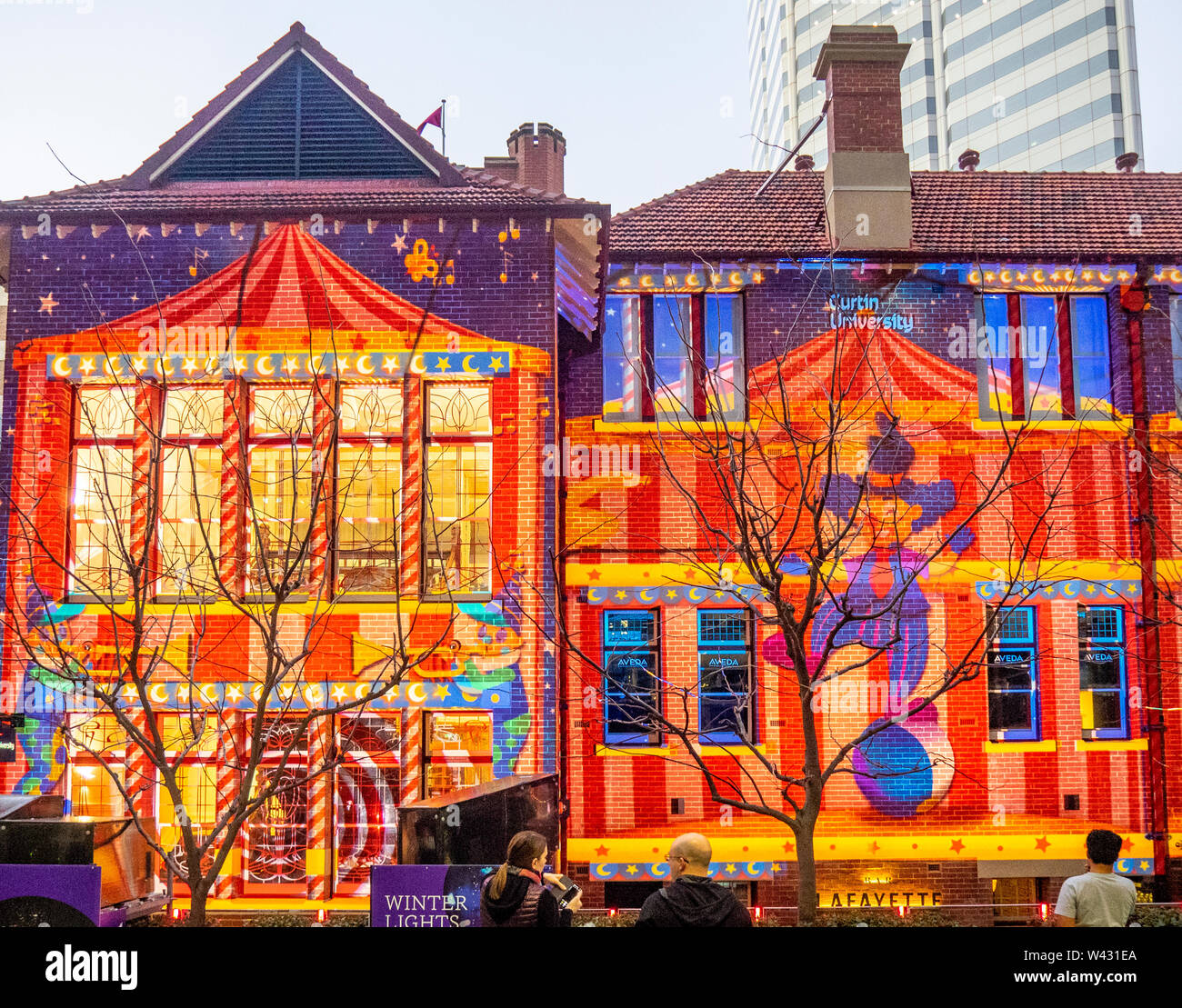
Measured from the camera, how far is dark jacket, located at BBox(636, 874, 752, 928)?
4985mm

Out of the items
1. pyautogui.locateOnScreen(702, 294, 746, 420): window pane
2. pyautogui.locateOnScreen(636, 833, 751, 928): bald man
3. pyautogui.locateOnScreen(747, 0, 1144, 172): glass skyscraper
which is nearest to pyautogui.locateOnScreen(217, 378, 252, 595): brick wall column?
pyautogui.locateOnScreen(702, 294, 746, 420): window pane

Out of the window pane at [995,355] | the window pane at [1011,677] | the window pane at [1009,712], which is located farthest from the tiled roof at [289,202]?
the window pane at [1009,712]

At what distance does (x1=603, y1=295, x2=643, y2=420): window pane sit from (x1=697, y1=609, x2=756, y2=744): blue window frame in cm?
296

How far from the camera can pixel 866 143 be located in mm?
14430

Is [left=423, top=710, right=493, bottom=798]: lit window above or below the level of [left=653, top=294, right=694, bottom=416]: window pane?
below

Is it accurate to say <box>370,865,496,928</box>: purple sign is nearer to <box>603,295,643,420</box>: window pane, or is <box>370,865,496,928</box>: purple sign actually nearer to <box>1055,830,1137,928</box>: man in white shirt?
<box>1055,830,1137,928</box>: man in white shirt

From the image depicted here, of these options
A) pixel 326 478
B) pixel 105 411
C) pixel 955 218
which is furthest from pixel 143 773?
pixel 955 218

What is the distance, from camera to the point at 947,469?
1341 centimetres

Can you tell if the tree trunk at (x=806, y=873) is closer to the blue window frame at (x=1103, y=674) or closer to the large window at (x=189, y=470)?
the blue window frame at (x=1103, y=674)

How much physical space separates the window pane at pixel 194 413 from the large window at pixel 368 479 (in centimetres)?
157

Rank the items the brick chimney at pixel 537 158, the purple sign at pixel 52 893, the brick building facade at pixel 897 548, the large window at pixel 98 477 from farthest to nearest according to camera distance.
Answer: the brick chimney at pixel 537 158, the brick building facade at pixel 897 548, the large window at pixel 98 477, the purple sign at pixel 52 893

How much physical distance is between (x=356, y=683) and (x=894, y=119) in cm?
1073

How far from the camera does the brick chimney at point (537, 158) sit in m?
18.6

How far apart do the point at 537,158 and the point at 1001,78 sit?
49.2 meters
